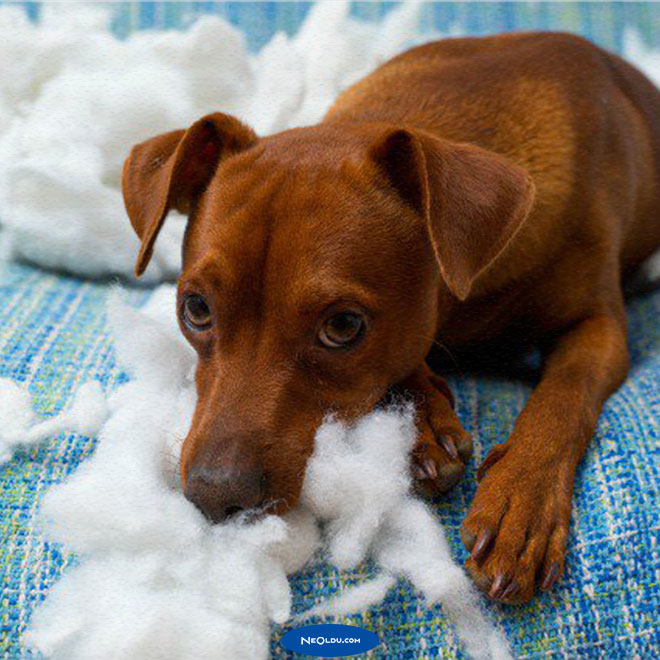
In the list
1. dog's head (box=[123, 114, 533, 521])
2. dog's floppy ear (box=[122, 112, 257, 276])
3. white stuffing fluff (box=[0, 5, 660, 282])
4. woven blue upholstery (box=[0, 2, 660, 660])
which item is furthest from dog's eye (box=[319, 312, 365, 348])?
white stuffing fluff (box=[0, 5, 660, 282])

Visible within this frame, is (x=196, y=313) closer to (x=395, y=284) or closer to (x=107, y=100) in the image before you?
(x=395, y=284)

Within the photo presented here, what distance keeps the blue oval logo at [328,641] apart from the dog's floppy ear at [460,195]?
0.76 meters

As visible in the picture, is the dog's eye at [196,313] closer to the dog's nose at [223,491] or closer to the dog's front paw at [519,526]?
the dog's nose at [223,491]

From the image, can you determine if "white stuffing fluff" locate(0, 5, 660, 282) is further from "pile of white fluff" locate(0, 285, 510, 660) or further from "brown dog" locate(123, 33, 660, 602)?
"pile of white fluff" locate(0, 285, 510, 660)

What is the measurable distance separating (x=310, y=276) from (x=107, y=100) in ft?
6.47

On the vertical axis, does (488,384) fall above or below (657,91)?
below

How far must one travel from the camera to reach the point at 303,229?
6.88 ft

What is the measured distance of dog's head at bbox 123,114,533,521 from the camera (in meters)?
1.96

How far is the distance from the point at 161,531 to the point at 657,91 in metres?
2.81

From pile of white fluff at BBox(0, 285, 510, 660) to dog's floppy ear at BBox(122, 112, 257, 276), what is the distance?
56 cm

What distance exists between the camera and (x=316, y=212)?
2.13m

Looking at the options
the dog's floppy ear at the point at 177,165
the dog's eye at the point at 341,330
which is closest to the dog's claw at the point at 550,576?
the dog's eye at the point at 341,330

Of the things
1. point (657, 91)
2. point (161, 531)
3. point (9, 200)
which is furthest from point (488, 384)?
point (9, 200)

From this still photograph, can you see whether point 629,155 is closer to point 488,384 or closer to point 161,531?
point 488,384
